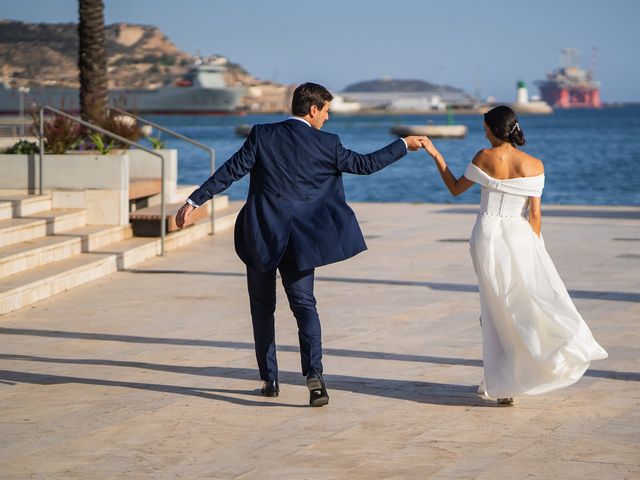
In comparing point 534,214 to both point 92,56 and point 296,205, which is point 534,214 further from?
point 92,56

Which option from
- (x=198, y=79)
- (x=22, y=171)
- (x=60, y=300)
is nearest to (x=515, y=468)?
(x=60, y=300)

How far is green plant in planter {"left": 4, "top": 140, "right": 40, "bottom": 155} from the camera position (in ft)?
49.1

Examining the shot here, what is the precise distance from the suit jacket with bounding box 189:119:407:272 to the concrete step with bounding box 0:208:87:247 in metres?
5.50

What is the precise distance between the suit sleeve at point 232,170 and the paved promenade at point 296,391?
1.18m

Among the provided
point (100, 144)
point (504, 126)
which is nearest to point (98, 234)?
point (100, 144)

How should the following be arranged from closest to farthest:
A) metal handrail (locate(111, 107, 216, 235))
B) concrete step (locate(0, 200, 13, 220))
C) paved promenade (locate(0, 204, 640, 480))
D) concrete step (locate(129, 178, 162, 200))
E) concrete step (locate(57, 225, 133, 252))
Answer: paved promenade (locate(0, 204, 640, 480)), concrete step (locate(0, 200, 13, 220)), concrete step (locate(57, 225, 133, 252)), concrete step (locate(129, 178, 162, 200)), metal handrail (locate(111, 107, 216, 235))

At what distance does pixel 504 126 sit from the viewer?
22.6 ft

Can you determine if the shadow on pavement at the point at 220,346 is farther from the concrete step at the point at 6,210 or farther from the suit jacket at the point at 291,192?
the concrete step at the point at 6,210

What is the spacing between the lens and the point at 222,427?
21.3 ft

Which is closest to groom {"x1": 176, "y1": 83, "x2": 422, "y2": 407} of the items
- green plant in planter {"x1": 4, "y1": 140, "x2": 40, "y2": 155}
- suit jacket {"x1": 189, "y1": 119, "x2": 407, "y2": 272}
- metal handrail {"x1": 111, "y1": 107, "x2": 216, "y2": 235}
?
suit jacket {"x1": 189, "y1": 119, "x2": 407, "y2": 272}

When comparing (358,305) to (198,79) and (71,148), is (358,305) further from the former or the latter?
(198,79)

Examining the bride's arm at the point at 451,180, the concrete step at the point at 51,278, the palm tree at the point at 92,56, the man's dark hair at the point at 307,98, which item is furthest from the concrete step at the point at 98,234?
the bride's arm at the point at 451,180

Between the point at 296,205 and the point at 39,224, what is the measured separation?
630 cm

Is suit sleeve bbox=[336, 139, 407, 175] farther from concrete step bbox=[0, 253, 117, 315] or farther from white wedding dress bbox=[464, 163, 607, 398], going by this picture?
concrete step bbox=[0, 253, 117, 315]
